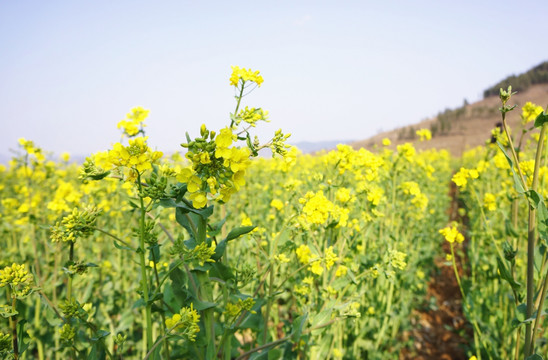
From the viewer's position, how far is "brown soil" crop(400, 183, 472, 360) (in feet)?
10.5

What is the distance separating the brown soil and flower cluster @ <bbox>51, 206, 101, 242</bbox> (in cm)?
275

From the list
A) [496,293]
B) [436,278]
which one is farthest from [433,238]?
[496,293]

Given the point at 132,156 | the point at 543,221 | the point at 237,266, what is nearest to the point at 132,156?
the point at 132,156

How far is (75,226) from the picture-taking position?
112cm

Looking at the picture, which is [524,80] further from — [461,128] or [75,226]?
[75,226]

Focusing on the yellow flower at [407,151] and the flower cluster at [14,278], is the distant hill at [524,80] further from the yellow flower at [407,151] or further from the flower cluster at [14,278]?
the flower cluster at [14,278]

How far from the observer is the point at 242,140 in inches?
44.8

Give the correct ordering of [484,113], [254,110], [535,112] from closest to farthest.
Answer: [254,110], [535,112], [484,113]

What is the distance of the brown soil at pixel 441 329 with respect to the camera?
320 centimetres

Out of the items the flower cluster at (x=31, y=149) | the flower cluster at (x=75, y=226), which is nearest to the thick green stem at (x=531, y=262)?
the flower cluster at (x=75, y=226)

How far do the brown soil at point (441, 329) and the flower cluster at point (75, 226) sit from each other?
108 inches

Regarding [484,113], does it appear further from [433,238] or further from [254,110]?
[254,110]

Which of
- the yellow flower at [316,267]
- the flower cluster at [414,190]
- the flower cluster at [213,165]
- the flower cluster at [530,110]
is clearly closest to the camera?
the flower cluster at [213,165]

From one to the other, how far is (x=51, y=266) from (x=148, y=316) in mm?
2116
